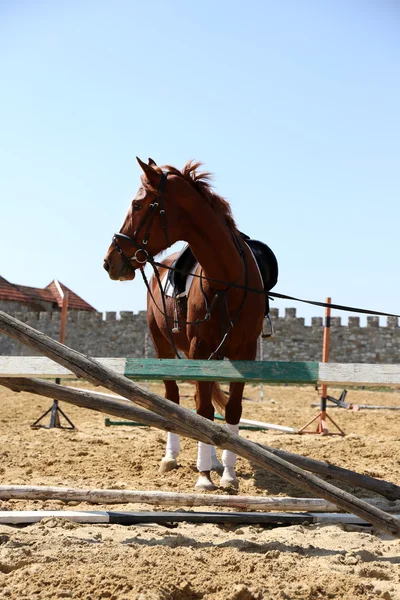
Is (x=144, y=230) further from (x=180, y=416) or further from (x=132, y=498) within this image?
(x=132, y=498)

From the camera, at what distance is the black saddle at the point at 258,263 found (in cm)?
523

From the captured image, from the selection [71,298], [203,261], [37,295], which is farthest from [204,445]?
[71,298]

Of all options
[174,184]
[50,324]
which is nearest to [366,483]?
[174,184]

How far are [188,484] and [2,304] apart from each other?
99.7 ft

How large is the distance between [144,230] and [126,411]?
140cm

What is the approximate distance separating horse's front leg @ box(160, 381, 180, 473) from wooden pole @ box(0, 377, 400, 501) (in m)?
1.46

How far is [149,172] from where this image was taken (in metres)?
4.23

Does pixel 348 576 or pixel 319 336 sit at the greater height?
pixel 319 336

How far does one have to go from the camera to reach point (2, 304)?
1305 inches

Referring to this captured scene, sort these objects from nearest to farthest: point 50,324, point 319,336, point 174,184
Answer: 1. point 174,184
2. point 319,336
3. point 50,324

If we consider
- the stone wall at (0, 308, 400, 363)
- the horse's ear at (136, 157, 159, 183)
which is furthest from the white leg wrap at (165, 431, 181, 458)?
the stone wall at (0, 308, 400, 363)

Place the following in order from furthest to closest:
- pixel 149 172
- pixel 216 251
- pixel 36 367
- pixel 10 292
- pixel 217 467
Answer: pixel 10 292
pixel 217 467
pixel 216 251
pixel 149 172
pixel 36 367

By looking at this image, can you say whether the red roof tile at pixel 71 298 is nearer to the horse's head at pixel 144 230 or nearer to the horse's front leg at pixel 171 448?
the horse's front leg at pixel 171 448

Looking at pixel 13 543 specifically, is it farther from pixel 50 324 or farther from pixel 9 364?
pixel 50 324
